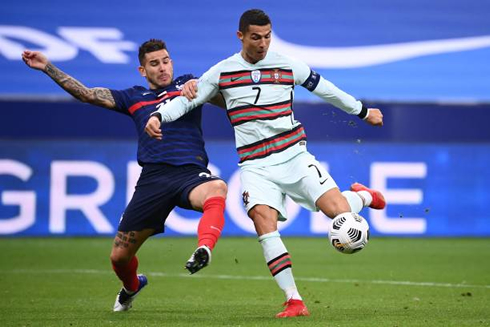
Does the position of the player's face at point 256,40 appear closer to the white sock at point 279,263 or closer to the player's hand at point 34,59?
the white sock at point 279,263

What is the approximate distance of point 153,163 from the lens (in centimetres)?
757

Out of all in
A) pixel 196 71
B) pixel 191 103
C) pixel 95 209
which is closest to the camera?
pixel 191 103

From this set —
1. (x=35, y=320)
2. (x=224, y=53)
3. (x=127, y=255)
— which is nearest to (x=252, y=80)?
(x=127, y=255)

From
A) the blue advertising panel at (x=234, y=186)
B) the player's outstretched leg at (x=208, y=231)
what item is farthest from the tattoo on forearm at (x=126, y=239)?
the blue advertising panel at (x=234, y=186)

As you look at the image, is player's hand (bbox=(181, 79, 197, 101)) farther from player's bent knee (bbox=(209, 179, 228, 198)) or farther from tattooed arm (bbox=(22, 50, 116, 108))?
tattooed arm (bbox=(22, 50, 116, 108))


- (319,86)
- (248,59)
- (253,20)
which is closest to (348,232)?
(319,86)

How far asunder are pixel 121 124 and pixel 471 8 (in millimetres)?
6489

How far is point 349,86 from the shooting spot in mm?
16641

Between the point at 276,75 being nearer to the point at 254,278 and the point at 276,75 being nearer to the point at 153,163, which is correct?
the point at 153,163

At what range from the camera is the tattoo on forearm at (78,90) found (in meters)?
7.52

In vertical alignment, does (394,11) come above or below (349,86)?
above

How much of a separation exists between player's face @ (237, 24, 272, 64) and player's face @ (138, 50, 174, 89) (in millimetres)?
856

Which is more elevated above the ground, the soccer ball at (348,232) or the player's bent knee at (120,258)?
the soccer ball at (348,232)

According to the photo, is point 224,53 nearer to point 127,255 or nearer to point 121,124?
point 121,124
